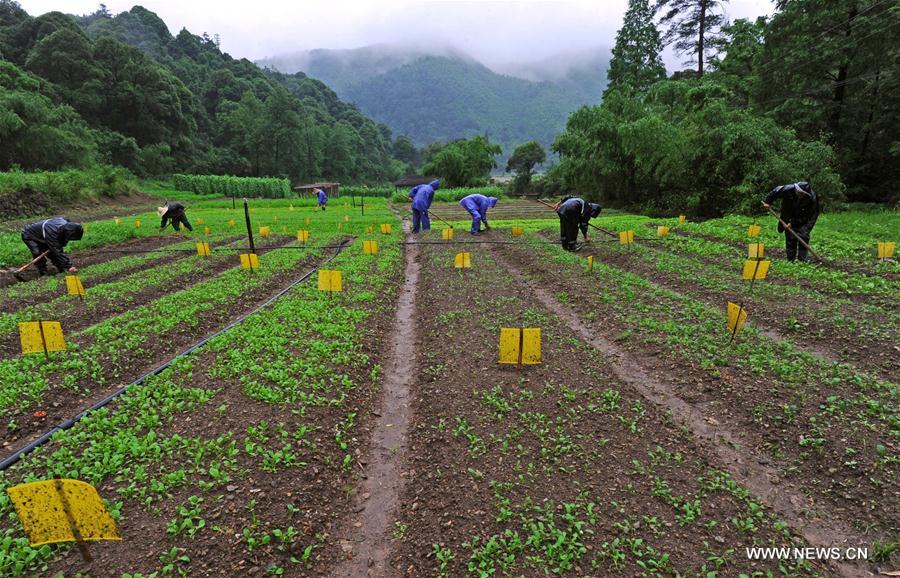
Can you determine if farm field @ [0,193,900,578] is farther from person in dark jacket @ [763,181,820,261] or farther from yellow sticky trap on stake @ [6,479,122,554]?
person in dark jacket @ [763,181,820,261]

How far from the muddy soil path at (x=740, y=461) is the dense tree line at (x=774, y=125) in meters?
19.4

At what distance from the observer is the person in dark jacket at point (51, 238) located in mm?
11641

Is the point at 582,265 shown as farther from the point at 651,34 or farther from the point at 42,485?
the point at 651,34

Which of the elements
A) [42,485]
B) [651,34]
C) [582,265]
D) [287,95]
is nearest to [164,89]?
[287,95]

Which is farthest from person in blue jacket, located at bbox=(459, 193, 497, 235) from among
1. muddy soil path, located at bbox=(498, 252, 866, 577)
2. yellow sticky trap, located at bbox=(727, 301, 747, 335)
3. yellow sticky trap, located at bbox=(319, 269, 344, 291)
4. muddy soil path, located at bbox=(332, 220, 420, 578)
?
yellow sticky trap, located at bbox=(727, 301, 747, 335)

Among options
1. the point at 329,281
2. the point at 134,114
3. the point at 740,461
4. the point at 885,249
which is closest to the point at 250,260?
the point at 329,281

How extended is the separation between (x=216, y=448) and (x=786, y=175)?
83.5 ft

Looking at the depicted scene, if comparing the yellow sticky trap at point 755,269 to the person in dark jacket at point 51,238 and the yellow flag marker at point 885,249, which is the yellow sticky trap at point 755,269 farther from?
the person in dark jacket at point 51,238

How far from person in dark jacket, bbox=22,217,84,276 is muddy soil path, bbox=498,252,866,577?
1400 cm

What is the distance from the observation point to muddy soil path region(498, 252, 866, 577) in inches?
132

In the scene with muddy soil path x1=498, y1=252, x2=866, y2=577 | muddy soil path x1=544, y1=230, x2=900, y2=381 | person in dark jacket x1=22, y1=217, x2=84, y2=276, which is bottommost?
muddy soil path x1=498, y1=252, x2=866, y2=577

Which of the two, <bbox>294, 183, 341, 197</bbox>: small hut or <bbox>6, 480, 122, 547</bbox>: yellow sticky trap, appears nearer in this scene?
<bbox>6, 480, 122, 547</bbox>: yellow sticky trap

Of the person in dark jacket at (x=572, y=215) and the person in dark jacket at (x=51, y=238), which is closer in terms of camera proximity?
the person in dark jacket at (x=51, y=238)

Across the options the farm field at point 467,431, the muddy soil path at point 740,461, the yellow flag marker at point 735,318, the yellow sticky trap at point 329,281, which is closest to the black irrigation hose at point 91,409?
the farm field at point 467,431
